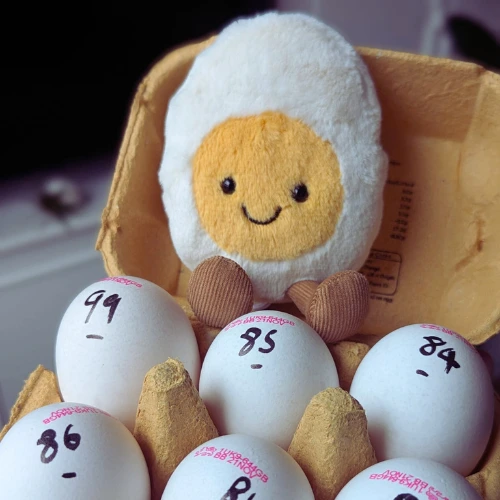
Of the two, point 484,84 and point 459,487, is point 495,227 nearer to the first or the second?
point 484,84

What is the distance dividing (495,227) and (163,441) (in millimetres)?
534

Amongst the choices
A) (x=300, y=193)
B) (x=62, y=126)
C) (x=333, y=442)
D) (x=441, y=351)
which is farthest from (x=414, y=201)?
(x=62, y=126)

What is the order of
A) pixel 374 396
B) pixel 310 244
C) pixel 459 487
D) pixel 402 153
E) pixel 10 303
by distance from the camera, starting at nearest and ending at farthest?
pixel 459 487 < pixel 374 396 < pixel 310 244 < pixel 402 153 < pixel 10 303

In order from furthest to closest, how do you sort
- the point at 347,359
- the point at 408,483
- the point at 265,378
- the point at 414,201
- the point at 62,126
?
the point at 62,126, the point at 414,201, the point at 347,359, the point at 265,378, the point at 408,483

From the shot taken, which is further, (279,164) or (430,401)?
(279,164)

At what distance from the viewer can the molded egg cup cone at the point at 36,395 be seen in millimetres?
678

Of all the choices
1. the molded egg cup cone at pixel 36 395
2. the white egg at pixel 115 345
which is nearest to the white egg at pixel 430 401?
the white egg at pixel 115 345

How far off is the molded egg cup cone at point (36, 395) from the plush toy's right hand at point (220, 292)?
19cm

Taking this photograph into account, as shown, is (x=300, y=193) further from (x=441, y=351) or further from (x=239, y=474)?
(x=239, y=474)

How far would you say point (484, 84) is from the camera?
77 cm

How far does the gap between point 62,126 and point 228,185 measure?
1.12 meters

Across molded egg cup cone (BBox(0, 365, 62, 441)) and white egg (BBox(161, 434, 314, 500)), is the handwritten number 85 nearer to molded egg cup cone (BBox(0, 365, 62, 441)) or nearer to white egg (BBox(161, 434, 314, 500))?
white egg (BBox(161, 434, 314, 500))

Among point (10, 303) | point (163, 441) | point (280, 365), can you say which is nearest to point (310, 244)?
point (280, 365)

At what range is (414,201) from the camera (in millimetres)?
843
